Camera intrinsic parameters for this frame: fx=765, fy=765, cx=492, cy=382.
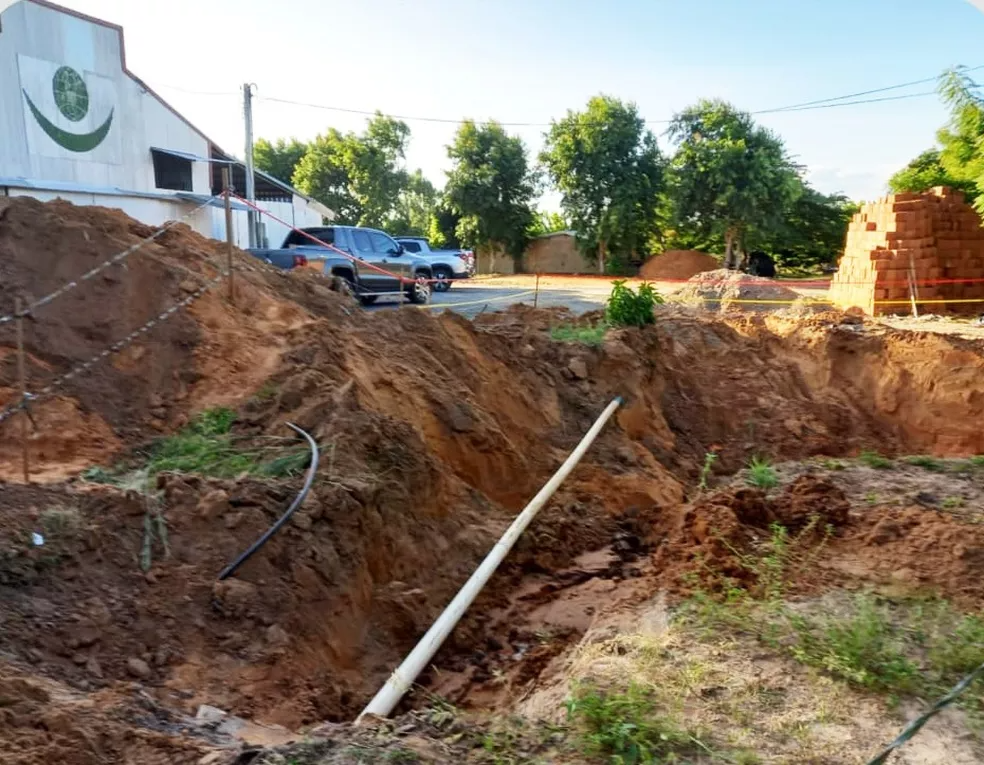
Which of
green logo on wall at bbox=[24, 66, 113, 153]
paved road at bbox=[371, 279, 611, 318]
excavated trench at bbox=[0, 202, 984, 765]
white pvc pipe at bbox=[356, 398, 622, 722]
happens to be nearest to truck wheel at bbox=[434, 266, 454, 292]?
paved road at bbox=[371, 279, 611, 318]

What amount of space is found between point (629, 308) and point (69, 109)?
59.6ft

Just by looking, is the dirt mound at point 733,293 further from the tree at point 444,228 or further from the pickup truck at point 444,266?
the tree at point 444,228

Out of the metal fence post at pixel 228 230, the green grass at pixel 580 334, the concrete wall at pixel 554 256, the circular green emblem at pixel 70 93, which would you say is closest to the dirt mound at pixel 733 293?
the green grass at pixel 580 334

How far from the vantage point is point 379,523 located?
17.5ft

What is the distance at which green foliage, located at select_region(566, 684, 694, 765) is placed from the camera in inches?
118

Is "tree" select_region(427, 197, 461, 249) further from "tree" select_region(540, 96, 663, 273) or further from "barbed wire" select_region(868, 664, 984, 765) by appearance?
"barbed wire" select_region(868, 664, 984, 765)

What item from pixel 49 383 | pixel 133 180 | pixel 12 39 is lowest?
pixel 49 383

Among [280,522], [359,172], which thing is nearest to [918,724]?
[280,522]

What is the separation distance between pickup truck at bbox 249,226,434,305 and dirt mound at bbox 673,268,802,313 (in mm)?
6522

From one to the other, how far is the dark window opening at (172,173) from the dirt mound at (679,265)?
18.5m

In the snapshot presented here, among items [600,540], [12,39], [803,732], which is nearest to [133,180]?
[12,39]

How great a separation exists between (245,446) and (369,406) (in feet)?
3.47

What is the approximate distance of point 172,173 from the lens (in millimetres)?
25953

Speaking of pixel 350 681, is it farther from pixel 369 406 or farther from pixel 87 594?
pixel 369 406
